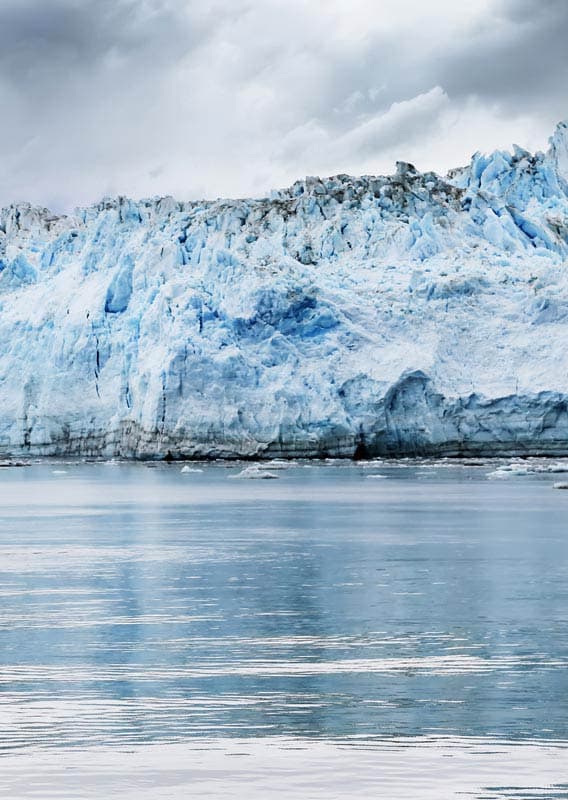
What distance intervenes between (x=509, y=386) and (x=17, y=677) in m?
30.1

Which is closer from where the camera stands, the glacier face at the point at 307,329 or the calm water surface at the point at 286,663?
the calm water surface at the point at 286,663

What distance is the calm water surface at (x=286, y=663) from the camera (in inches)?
187

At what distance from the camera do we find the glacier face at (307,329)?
35.4 m

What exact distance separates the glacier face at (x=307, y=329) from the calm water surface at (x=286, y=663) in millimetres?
19335

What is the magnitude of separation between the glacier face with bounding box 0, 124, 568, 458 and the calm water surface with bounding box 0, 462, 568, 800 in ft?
63.4

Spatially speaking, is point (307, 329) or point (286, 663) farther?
point (307, 329)

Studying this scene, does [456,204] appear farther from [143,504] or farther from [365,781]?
[365,781]

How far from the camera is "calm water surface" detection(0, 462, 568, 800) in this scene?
15.6ft

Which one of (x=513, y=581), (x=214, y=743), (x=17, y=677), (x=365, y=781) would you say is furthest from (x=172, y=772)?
(x=513, y=581)

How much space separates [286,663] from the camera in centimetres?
691

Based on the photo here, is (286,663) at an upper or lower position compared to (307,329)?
lower

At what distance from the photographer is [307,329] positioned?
36438 millimetres

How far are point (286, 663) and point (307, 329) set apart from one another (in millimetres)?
29779

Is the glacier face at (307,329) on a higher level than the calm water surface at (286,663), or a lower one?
higher
